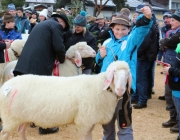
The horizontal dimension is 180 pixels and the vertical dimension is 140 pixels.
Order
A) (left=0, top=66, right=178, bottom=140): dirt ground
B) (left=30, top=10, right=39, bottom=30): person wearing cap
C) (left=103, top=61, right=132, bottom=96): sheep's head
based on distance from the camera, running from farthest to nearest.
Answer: (left=30, top=10, right=39, bottom=30): person wearing cap
(left=0, top=66, right=178, bottom=140): dirt ground
(left=103, top=61, right=132, bottom=96): sheep's head

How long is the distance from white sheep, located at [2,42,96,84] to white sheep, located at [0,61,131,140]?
1427 millimetres

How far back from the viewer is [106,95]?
10.8 ft

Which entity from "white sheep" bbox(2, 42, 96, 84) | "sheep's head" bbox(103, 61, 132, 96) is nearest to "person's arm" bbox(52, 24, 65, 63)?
"white sheep" bbox(2, 42, 96, 84)

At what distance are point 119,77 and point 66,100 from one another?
702mm

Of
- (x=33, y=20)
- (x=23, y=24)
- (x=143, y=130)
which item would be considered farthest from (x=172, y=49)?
(x=33, y=20)

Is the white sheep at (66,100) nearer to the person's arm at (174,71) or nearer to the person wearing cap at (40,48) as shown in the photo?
the person wearing cap at (40,48)

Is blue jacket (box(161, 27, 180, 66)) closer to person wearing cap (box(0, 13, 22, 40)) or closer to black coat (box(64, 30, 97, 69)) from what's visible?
black coat (box(64, 30, 97, 69))

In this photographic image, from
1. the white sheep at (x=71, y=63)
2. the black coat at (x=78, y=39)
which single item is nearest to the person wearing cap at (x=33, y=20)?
the black coat at (x=78, y=39)

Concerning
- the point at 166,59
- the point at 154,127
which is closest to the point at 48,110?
the point at 154,127

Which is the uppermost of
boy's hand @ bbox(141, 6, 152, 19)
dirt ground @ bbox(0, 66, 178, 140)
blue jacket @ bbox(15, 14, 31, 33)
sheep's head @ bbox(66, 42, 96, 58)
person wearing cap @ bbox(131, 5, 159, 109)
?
boy's hand @ bbox(141, 6, 152, 19)

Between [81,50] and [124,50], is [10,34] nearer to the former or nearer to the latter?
[81,50]

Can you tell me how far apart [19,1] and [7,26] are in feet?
73.1

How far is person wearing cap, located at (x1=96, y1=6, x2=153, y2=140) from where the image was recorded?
10.6 feet

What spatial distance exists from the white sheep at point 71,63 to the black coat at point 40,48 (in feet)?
2.16
